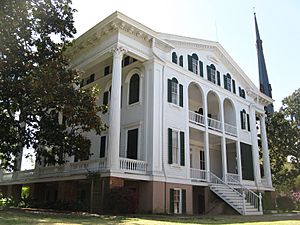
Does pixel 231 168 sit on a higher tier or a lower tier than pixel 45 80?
lower

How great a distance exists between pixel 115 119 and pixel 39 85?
4.35m

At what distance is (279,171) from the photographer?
40625mm

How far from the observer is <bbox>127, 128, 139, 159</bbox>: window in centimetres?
1967

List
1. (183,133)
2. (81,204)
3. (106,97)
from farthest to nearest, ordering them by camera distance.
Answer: (106,97) → (183,133) → (81,204)

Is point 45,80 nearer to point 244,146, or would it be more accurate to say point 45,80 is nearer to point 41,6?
point 41,6

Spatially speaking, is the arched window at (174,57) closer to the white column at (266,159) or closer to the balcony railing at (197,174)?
the balcony railing at (197,174)

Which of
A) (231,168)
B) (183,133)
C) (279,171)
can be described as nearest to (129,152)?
(183,133)

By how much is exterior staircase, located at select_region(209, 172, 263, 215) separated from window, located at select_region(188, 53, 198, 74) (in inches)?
310

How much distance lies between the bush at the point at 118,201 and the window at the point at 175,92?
761 cm

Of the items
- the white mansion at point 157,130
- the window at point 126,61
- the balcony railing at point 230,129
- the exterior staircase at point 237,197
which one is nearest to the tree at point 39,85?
the white mansion at point 157,130

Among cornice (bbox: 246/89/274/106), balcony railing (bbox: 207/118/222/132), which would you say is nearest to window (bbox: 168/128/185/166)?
balcony railing (bbox: 207/118/222/132)

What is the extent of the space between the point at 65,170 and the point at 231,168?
46.2 feet

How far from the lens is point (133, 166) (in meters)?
17.9

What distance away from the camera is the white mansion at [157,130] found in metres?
18.1
